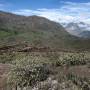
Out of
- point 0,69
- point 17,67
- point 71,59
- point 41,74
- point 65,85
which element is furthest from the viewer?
point 71,59

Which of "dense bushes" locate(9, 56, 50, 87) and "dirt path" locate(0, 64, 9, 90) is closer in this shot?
"dense bushes" locate(9, 56, 50, 87)

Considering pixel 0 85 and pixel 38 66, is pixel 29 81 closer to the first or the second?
pixel 38 66

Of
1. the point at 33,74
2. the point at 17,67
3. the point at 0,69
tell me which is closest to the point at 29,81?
the point at 33,74

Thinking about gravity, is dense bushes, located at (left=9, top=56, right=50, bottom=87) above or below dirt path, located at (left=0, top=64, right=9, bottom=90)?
above

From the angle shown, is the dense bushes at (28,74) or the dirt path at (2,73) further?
the dirt path at (2,73)

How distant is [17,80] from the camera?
20453mm

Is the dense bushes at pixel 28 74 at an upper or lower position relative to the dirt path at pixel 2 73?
upper

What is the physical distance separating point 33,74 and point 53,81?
183cm

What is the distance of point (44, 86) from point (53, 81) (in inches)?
29.7

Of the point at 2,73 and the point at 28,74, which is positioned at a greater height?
the point at 28,74

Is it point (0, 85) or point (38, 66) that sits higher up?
point (38, 66)

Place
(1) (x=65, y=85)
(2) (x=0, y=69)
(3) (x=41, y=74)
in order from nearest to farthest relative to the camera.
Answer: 1. (1) (x=65, y=85)
2. (3) (x=41, y=74)
3. (2) (x=0, y=69)

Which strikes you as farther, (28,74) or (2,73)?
(2,73)

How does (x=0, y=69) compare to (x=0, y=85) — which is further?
(x=0, y=69)
